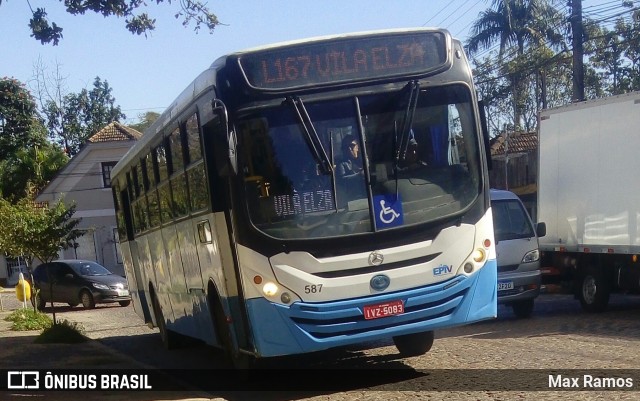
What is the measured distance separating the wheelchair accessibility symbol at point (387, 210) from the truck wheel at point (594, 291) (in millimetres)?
8721

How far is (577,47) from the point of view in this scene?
91.0 ft

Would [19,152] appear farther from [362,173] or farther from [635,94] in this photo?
[362,173]

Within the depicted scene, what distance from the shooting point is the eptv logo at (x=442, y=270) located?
30.6 feet

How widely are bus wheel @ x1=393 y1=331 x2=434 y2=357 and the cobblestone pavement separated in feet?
0.48

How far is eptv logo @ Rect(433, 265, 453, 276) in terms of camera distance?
932cm

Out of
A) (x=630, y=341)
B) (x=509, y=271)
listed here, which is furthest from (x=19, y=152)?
(x=630, y=341)

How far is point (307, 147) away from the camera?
9148mm

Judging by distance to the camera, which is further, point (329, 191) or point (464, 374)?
point (464, 374)

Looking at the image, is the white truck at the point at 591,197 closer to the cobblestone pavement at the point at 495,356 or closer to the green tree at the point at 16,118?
the cobblestone pavement at the point at 495,356

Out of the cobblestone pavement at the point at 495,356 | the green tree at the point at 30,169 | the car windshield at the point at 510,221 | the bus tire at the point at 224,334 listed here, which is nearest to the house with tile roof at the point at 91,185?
the green tree at the point at 30,169

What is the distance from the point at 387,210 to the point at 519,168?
34.6m

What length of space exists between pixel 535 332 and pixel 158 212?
5723 millimetres

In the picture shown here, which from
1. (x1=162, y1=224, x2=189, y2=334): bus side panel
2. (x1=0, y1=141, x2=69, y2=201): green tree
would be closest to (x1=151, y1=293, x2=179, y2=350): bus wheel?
(x1=162, y1=224, x2=189, y2=334): bus side panel

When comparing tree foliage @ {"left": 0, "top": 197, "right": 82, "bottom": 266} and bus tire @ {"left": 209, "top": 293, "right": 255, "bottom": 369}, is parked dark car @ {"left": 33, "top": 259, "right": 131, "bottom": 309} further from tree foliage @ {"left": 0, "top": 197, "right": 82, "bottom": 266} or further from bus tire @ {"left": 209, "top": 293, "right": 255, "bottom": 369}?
bus tire @ {"left": 209, "top": 293, "right": 255, "bottom": 369}
